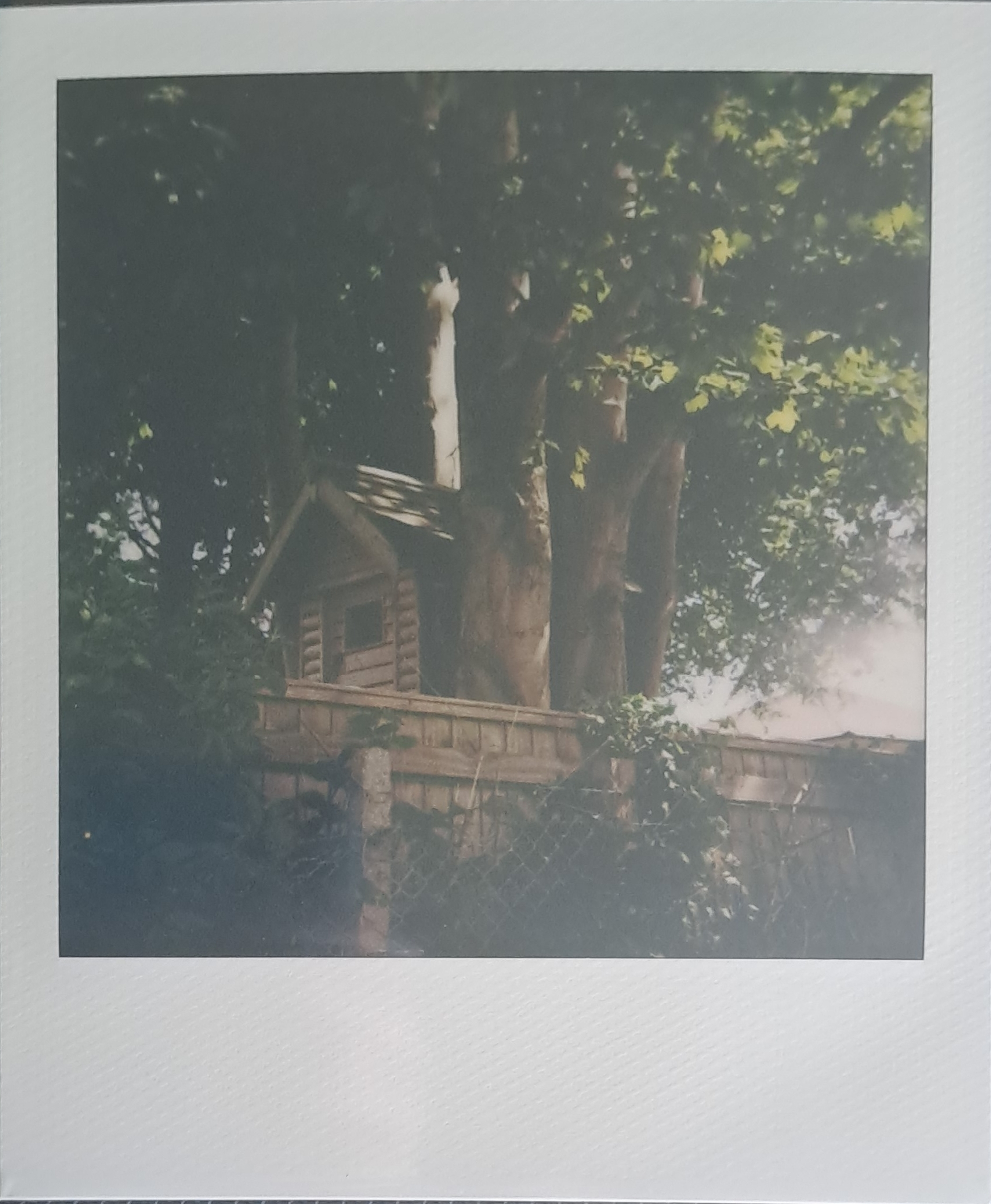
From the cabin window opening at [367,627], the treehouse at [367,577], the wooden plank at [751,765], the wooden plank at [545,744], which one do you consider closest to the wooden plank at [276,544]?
the treehouse at [367,577]

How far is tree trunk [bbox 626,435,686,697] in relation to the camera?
1.18m

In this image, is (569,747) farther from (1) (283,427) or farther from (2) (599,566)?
(1) (283,427)

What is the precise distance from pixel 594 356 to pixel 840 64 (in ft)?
1.71

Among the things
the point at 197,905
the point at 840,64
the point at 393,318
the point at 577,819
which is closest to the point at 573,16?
the point at 840,64

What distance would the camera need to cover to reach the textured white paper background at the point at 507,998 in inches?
46.8

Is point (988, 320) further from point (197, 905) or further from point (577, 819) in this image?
point (197, 905)

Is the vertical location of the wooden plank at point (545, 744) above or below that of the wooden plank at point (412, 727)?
below

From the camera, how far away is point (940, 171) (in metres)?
1.20

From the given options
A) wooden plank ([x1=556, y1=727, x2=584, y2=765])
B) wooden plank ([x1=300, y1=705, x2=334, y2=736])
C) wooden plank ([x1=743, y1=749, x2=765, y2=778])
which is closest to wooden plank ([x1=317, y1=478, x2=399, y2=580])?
wooden plank ([x1=300, y1=705, x2=334, y2=736])

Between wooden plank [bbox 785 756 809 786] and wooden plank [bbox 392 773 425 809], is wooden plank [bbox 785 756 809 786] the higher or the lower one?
the higher one

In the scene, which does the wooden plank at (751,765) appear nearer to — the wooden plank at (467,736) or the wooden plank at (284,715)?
the wooden plank at (467,736)

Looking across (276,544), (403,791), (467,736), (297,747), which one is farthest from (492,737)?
(276,544)

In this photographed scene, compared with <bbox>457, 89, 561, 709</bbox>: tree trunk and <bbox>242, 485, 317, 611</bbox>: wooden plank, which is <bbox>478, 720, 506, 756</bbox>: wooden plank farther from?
<bbox>242, 485, 317, 611</bbox>: wooden plank

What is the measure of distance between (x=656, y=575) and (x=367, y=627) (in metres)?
0.39
